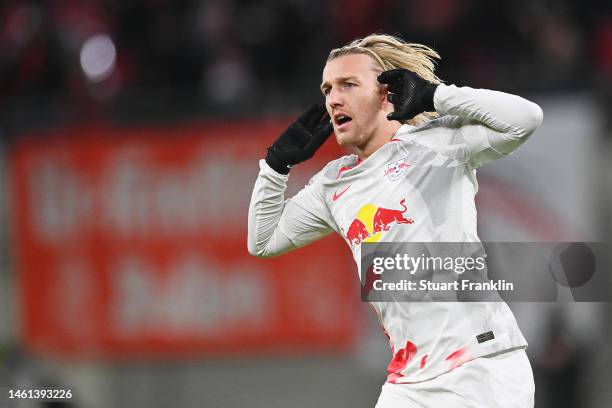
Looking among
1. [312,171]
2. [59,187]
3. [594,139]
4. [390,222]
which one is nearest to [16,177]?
[59,187]

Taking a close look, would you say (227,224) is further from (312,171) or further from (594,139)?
(594,139)

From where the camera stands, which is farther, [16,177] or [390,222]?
[16,177]

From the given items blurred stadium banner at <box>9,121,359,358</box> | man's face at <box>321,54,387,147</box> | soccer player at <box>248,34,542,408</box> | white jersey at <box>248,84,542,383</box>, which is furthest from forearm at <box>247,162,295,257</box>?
blurred stadium banner at <box>9,121,359,358</box>

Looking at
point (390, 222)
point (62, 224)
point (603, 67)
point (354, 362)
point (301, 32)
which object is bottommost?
point (354, 362)

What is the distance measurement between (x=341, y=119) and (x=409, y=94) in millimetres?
380

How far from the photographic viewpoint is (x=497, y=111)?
3.64 meters

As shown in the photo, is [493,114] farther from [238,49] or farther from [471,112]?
[238,49]

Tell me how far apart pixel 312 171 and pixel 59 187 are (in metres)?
2.19

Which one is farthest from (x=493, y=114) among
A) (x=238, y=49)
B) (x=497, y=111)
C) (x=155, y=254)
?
(x=238, y=49)

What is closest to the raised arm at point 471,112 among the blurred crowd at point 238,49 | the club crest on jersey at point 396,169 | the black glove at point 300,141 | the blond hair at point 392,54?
the club crest on jersey at point 396,169

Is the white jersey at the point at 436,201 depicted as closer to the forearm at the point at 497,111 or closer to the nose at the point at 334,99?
the forearm at the point at 497,111

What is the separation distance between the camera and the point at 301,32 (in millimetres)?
8742

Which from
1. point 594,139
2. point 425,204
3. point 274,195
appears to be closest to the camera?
point 425,204

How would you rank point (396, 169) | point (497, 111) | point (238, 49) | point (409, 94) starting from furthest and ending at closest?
point (238, 49)
point (396, 169)
point (409, 94)
point (497, 111)
